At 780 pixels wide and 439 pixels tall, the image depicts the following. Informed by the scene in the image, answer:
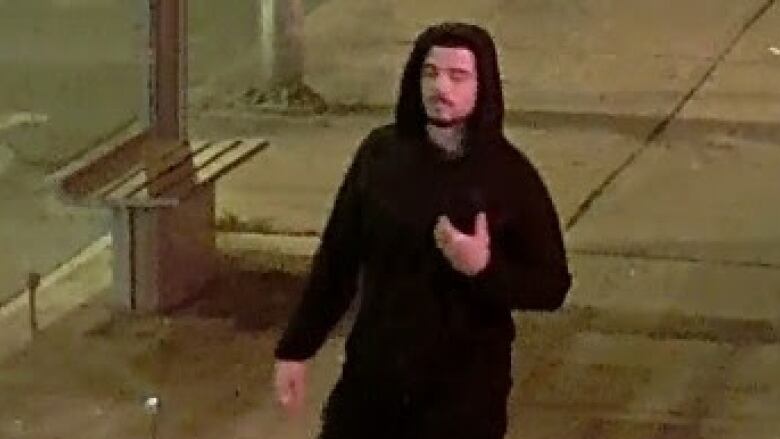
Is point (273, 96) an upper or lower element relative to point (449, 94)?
lower

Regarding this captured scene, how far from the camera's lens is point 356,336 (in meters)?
4.26

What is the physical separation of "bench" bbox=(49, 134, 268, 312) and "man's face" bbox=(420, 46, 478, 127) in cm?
285

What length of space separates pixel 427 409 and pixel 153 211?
2.87 metres

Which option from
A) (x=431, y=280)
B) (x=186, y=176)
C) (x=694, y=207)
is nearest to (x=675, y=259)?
(x=694, y=207)

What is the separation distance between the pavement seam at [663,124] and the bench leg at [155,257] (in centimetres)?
163

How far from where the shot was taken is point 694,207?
8367 millimetres

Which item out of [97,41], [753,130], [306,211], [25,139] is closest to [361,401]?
[306,211]

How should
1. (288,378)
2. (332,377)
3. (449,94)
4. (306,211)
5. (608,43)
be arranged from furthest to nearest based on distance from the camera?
1. (608,43)
2. (306,211)
3. (332,377)
4. (288,378)
5. (449,94)

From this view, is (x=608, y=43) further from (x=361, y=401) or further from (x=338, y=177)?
(x=361, y=401)

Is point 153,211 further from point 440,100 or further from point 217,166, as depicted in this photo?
point 440,100

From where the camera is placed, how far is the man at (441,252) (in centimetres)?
406

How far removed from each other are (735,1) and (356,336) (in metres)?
8.71

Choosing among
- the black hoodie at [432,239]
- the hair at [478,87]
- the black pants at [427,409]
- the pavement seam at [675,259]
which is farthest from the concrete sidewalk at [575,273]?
the hair at [478,87]

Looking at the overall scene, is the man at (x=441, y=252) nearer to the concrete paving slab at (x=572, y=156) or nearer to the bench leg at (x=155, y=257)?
the bench leg at (x=155, y=257)
